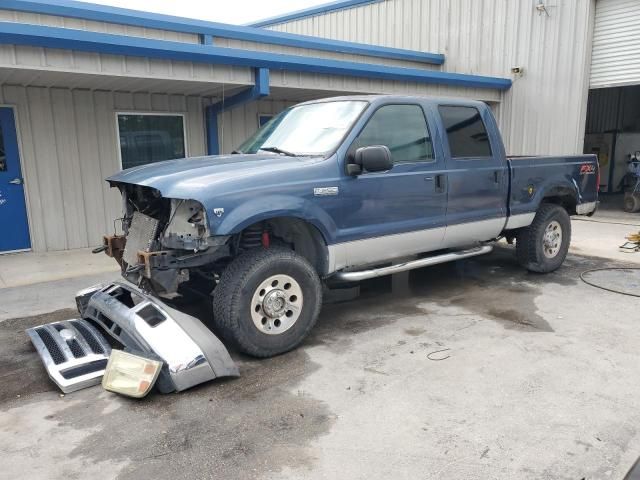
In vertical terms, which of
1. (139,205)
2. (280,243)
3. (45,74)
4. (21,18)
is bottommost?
(280,243)

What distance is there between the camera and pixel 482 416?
3291 millimetres

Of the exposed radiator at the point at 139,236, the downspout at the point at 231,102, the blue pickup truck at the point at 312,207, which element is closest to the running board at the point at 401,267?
the blue pickup truck at the point at 312,207

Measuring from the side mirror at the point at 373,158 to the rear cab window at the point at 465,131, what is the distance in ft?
4.31

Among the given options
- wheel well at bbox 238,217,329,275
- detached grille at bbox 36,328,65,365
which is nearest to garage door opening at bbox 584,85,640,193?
wheel well at bbox 238,217,329,275

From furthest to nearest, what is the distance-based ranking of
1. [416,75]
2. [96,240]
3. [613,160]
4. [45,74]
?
[613,160] < [416,75] < [96,240] < [45,74]

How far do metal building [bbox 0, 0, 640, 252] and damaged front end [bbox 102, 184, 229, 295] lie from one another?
3485mm

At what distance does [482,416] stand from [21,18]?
28.3 feet

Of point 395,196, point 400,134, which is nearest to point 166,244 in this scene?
point 395,196

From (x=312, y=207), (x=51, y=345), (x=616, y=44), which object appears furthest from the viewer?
(x=616, y=44)

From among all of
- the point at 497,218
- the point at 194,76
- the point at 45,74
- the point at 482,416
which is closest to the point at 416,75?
the point at 194,76

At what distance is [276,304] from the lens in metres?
4.19

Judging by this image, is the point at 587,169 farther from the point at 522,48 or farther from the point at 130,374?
the point at 522,48

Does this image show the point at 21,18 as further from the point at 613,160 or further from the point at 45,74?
the point at 613,160

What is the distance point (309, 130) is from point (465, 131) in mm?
1814
